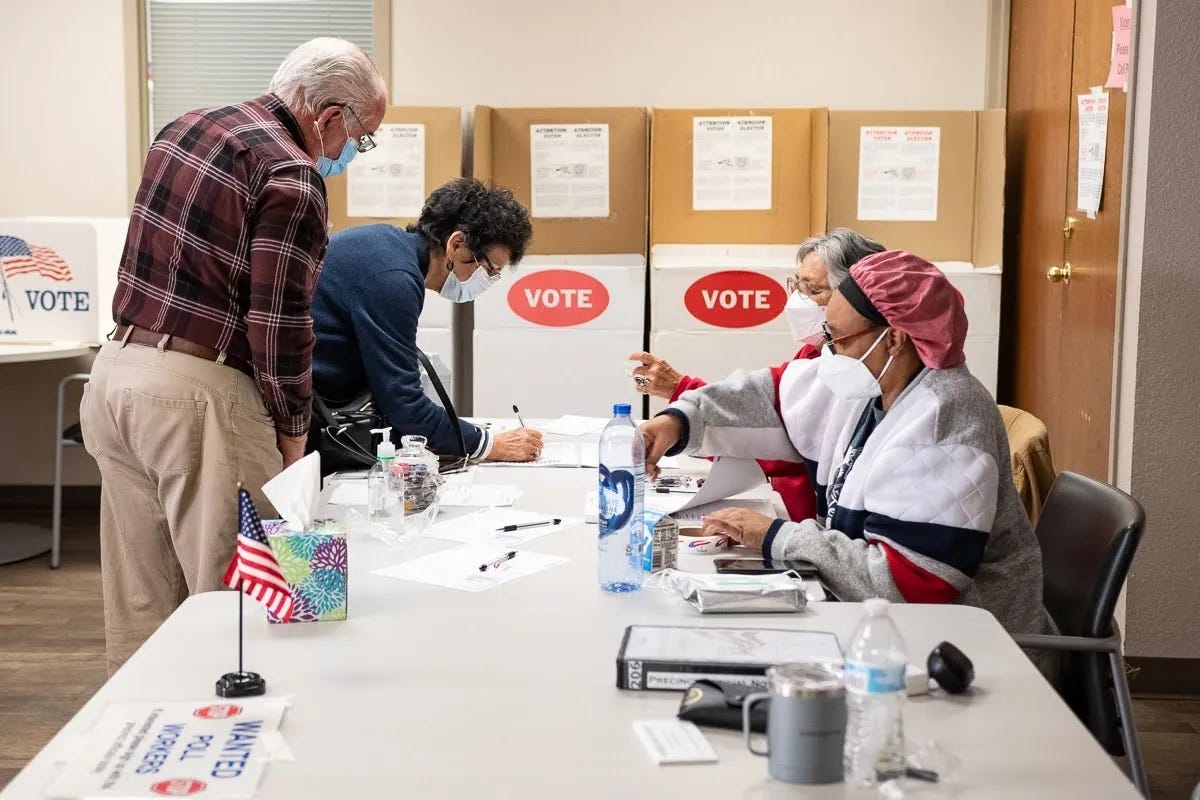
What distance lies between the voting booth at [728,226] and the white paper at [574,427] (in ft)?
4.09

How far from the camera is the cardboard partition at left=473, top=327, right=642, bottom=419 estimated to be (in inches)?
193

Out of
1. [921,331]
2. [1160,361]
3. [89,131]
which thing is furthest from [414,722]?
[89,131]

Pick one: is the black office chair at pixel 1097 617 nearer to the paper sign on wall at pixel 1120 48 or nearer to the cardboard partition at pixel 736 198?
the paper sign on wall at pixel 1120 48

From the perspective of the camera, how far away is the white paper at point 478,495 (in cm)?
255

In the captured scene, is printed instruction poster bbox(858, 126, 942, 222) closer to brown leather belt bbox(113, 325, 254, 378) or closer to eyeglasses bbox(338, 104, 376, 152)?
eyeglasses bbox(338, 104, 376, 152)

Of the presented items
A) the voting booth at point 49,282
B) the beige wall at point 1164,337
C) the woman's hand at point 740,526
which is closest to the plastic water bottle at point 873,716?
the woman's hand at point 740,526

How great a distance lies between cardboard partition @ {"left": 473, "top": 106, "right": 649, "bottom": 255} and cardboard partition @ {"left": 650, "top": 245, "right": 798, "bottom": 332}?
0.26 metres

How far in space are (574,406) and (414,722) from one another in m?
3.54

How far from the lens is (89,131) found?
Answer: 5.45 m

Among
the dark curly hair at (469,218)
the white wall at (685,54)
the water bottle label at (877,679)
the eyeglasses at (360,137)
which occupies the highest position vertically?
the white wall at (685,54)

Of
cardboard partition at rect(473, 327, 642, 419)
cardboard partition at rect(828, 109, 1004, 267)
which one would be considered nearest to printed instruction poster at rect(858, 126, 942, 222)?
cardboard partition at rect(828, 109, 1004, 267)

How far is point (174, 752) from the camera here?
129 cm

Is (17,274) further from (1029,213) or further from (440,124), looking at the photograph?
(1029,213)

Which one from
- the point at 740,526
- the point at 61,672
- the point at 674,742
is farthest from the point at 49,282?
the point at 674,742
